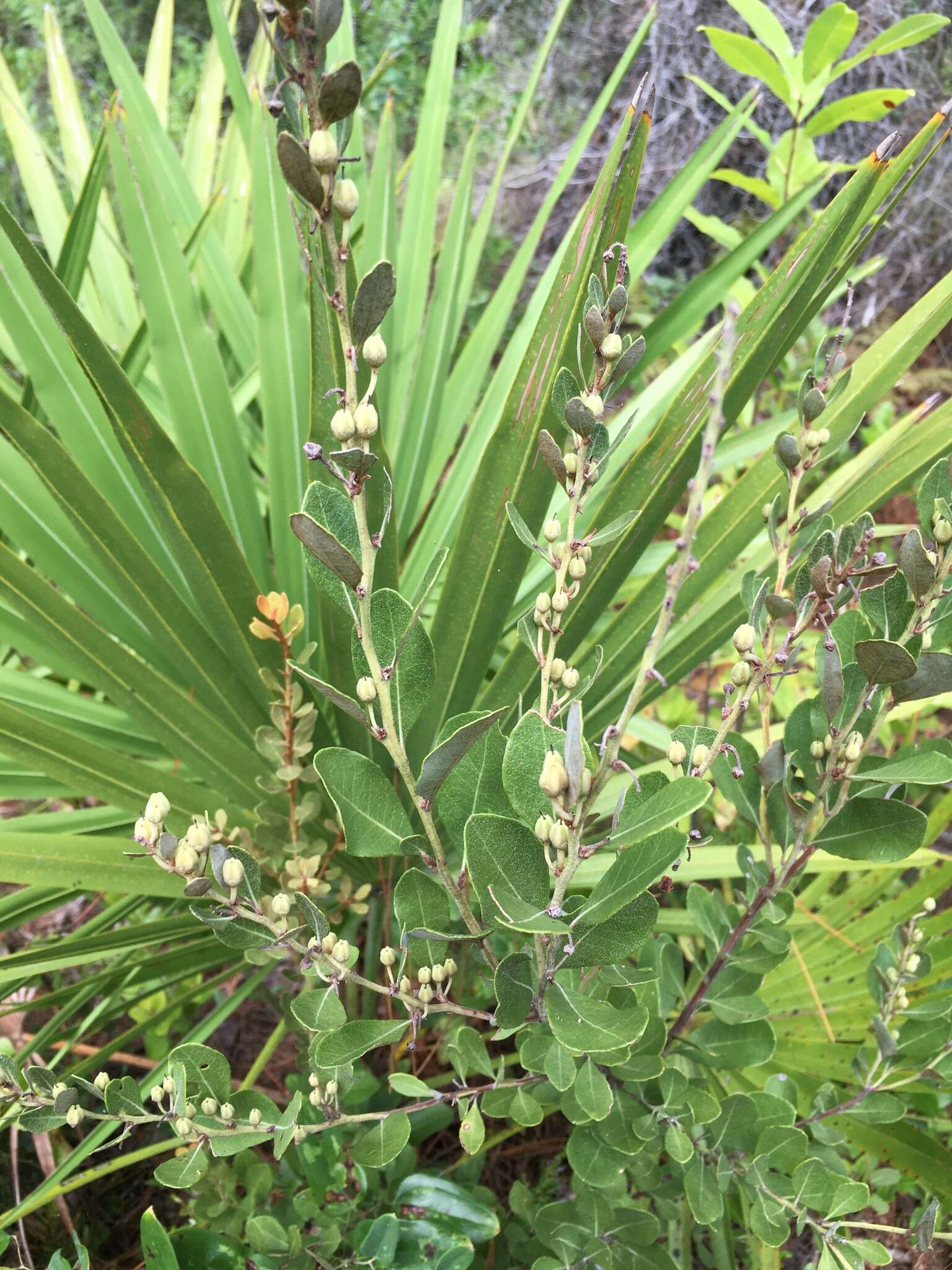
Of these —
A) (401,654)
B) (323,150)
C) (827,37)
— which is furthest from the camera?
(827,37)

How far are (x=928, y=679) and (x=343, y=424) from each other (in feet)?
0.92

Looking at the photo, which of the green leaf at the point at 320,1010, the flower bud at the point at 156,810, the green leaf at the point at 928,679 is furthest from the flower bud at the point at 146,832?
the green leaf at the point at 928,679

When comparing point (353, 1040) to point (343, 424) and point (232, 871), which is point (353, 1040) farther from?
point (343, 424)

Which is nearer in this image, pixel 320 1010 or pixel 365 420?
pixel 365 420

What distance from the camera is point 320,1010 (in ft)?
1.33

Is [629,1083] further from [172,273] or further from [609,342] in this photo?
[172,273]

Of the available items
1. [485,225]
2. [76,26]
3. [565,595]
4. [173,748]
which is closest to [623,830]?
[565,595]

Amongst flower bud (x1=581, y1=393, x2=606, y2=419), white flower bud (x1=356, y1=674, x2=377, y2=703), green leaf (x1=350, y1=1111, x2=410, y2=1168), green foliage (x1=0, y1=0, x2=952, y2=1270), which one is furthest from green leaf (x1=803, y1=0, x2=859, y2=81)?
green leaf (x1=350, y1=1111, x2=410, y2=1168)

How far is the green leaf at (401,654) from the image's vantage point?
1.20 feet

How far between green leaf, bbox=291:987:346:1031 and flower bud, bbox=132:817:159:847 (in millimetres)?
106

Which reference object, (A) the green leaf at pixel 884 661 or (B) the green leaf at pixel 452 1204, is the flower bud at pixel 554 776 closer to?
(A) the green leaf at pixel 884 661

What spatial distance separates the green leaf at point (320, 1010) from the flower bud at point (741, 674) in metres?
0.23

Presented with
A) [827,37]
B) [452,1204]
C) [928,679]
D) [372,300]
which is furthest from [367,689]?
[827,37]

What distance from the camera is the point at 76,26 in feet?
16.9
